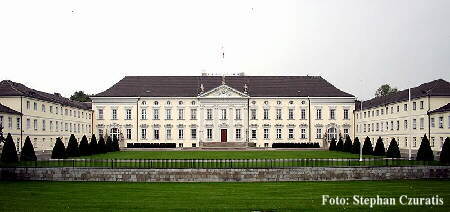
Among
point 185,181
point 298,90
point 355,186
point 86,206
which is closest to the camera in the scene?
point 86,206

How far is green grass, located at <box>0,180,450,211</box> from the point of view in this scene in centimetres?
2233

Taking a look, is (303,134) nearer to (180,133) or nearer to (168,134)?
(180,133)

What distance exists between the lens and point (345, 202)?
2314cm

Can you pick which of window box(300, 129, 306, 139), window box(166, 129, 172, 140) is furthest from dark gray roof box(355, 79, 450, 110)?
window box(166, 129, 172, 140)

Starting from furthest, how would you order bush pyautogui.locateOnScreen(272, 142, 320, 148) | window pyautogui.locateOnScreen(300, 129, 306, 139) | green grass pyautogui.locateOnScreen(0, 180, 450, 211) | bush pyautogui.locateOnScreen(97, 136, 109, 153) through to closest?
window pyautogui.locateOnScreen(300, 129, 306, 139), bush pyautogui.locateOnScreen(272, 142, 320, 148), bush pyautogui.locateOnScreen(97, 136, 109, 153), green grass pyautogui.locateOnScreen(0, 180, 450, 211)

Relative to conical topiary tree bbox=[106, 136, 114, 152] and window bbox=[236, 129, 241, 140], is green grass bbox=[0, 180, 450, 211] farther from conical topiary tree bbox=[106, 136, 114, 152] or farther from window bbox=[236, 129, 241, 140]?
window bbox=[236, 129, 241, 140]

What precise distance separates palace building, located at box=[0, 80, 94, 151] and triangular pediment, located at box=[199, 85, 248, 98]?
17.1 metres

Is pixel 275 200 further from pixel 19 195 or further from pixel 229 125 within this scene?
pixel 229 125

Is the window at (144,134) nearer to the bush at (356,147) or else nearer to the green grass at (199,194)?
the bush at (356,147)

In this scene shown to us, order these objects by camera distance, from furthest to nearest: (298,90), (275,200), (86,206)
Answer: (298,90), (275,200), (86,206)

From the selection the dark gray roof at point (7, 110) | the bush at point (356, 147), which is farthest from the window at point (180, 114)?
the bush at point (356, 147)

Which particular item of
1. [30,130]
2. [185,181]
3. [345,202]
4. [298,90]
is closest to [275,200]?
[345,202]

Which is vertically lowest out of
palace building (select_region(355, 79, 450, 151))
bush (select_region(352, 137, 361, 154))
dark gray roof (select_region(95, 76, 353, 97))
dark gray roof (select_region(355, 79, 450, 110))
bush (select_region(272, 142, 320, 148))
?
bush (select_region(272, 142, 320, 148))

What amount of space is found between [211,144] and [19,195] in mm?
45231
